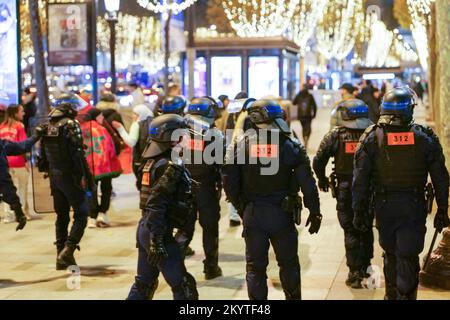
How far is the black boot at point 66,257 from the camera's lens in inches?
361

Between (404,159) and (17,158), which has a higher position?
(404,159)

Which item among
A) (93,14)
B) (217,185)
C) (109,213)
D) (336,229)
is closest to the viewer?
(217,185)

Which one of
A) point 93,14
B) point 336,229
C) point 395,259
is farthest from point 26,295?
point 93,14

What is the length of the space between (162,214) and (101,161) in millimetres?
5878

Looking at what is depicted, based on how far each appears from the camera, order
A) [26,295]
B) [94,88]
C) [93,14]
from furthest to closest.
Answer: [94,88] < [93,14] < [26,295]

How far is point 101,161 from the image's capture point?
11.8 meters

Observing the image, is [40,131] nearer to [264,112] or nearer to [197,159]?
[197,159]

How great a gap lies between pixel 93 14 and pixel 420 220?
37.4 ft

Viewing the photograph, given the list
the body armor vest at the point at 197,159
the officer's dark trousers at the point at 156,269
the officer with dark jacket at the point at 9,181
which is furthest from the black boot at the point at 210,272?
the officer's dark trousers at the point at 156,269

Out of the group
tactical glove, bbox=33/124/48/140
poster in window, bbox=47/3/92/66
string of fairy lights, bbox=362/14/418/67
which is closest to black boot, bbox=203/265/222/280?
tactical glove, bbox=33/124/48/140

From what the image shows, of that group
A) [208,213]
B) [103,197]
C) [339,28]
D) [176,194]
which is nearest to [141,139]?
[103,197]

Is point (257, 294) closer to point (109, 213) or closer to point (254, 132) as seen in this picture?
point (254, 132)

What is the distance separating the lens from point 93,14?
16.8m

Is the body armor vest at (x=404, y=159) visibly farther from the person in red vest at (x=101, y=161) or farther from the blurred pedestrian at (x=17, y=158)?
the blurred pedestrian at (x=17, y=158)
